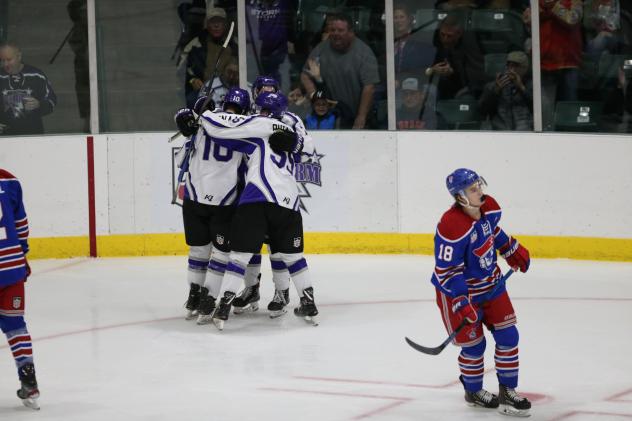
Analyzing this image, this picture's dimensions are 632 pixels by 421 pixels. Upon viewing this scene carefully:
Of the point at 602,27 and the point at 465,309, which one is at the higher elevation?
the point at 602,27

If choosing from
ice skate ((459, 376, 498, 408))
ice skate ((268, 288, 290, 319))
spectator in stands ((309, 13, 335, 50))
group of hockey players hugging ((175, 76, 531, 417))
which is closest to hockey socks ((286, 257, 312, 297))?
group of hockey players hugging ((175, 76, 531, 417))

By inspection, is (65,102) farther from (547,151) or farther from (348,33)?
(547,151)

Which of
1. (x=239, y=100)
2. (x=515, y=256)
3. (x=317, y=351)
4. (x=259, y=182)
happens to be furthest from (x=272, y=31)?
(x=515, y=256)

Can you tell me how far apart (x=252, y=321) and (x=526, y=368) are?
1.82m

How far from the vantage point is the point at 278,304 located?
6777mm

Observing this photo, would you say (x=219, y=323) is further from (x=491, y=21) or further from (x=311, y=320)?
(x=491, y=21)

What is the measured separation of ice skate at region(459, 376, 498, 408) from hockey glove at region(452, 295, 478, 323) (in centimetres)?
37

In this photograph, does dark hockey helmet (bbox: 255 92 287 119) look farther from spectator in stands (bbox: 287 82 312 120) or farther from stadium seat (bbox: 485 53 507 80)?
stadium seat (bbox: 485 53 507 80)

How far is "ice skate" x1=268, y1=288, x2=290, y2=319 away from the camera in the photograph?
677 cm

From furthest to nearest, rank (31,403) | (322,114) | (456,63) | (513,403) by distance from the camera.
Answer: (322,114) < (456,63) < (31,403) < (513,403)

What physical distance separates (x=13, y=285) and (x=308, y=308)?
2.10m

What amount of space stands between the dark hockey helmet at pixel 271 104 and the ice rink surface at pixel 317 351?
1155 mm

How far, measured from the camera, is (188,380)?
537 centimetres

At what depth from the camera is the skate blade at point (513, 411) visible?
464 centimetres
